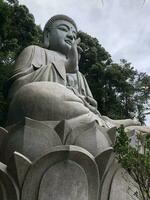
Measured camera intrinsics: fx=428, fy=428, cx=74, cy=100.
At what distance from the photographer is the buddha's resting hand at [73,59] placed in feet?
21.5

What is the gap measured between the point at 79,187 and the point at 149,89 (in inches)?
441

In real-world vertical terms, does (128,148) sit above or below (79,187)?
above

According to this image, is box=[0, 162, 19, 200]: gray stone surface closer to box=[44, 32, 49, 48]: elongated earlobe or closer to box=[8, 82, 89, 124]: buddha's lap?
box=[8, 82, 89, 124]: buddha's lap

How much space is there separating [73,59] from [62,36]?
2.84 feet

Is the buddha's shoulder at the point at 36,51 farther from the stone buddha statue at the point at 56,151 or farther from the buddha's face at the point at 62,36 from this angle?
the stone buddha statue at the point at 56,151

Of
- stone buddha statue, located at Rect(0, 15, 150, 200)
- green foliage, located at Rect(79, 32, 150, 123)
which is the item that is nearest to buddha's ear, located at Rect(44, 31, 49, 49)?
stone buddha statue, located at Rect(0, 15, 150, 200)

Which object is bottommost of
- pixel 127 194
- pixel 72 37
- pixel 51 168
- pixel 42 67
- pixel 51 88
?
pixel 127 194

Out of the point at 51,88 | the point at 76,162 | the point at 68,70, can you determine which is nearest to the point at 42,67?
the point at 68,70

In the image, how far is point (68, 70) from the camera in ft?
22.5

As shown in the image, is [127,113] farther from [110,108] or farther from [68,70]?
[68,70]

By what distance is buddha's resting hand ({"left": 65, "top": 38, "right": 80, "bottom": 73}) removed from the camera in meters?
6.56

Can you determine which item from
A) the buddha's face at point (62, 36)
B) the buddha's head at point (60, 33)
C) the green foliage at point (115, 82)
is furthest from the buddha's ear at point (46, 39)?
the green foliage at point (115, 82)

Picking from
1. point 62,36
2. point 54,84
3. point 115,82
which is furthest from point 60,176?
point 115,82

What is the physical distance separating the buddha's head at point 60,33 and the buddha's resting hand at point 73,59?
0.53m
